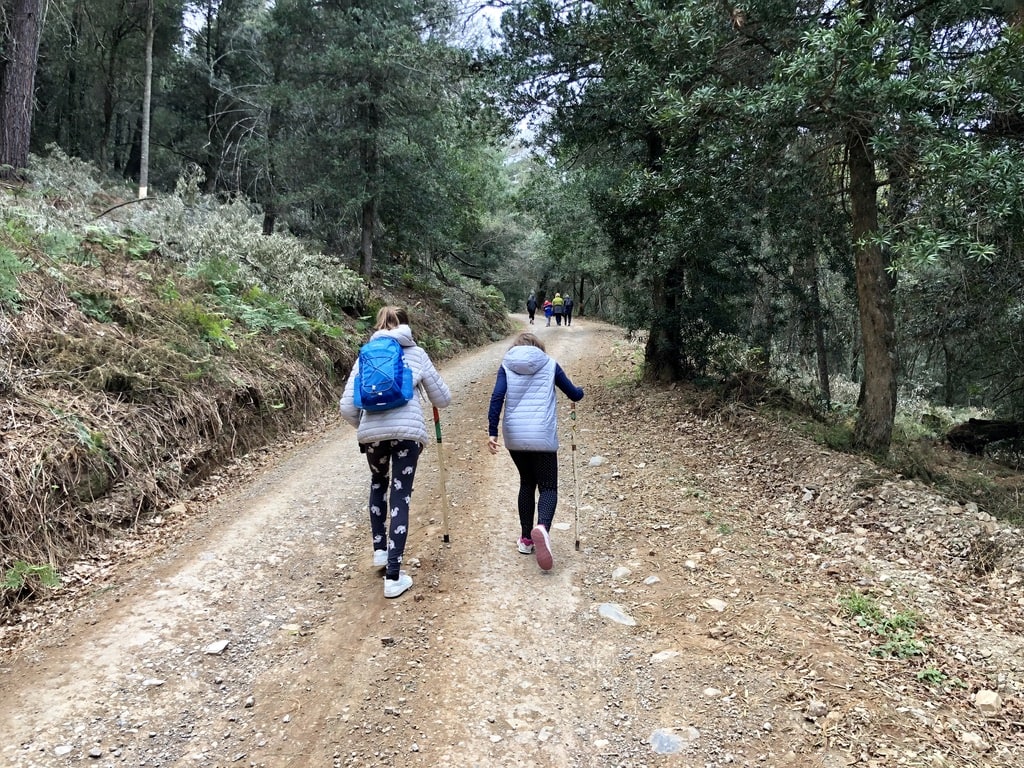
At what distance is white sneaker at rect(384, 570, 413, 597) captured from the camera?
4426 mm

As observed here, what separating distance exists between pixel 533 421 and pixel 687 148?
452cm

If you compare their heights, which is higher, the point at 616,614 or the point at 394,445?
the point at 394,445

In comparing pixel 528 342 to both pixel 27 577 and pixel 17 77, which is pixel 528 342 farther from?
pixel 17 77

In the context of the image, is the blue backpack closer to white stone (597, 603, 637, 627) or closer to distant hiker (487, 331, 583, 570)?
distant hiker (487, 331, 583, 570)

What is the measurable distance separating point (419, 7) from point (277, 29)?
3.93 metres

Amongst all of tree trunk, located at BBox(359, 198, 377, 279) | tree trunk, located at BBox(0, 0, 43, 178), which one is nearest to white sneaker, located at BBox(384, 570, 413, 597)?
tree trunk, located at BBox(0, 0, 43, 178)

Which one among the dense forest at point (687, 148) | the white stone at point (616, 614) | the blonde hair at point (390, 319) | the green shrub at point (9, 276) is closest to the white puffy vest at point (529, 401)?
the blonde hair at point (390, 319)

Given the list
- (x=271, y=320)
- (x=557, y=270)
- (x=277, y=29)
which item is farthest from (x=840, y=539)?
(x=557, y=270)

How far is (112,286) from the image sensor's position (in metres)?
7.48

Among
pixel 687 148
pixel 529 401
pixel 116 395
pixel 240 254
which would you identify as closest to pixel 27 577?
pixel 116 395

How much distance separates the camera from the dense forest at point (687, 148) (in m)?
4.90

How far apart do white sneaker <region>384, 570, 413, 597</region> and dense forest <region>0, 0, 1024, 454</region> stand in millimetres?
4627

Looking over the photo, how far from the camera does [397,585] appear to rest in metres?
4.46

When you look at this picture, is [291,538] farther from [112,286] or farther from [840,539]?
[840,539]
